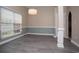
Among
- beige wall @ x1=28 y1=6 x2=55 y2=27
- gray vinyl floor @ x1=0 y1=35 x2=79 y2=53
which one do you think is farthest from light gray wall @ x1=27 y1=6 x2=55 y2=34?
gray vinyl floor @ x1=0 y1=35 x2=79 y2=53

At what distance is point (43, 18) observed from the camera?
12.2 meters

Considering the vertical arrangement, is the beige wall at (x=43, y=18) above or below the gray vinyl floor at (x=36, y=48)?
above

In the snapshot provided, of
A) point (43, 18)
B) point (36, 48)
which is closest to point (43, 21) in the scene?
point (43, 18)

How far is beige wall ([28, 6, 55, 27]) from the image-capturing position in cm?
1195

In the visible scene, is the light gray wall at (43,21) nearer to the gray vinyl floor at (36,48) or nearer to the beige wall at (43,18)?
the beige wall at (43,18)

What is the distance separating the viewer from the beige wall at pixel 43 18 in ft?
39.2

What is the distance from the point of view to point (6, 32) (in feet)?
23.8

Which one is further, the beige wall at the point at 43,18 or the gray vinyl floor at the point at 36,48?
the beige wall at the point at 43,18

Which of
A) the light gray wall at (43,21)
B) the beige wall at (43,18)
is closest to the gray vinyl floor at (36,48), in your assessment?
the light gray wall at (43,21)

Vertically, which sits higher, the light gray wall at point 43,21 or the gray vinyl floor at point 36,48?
the light gray wall at point 43,21

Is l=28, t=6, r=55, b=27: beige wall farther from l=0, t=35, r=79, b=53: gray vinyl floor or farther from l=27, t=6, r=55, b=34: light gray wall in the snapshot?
l=0, t=35, r=79, b=53: gray vinyl floor
